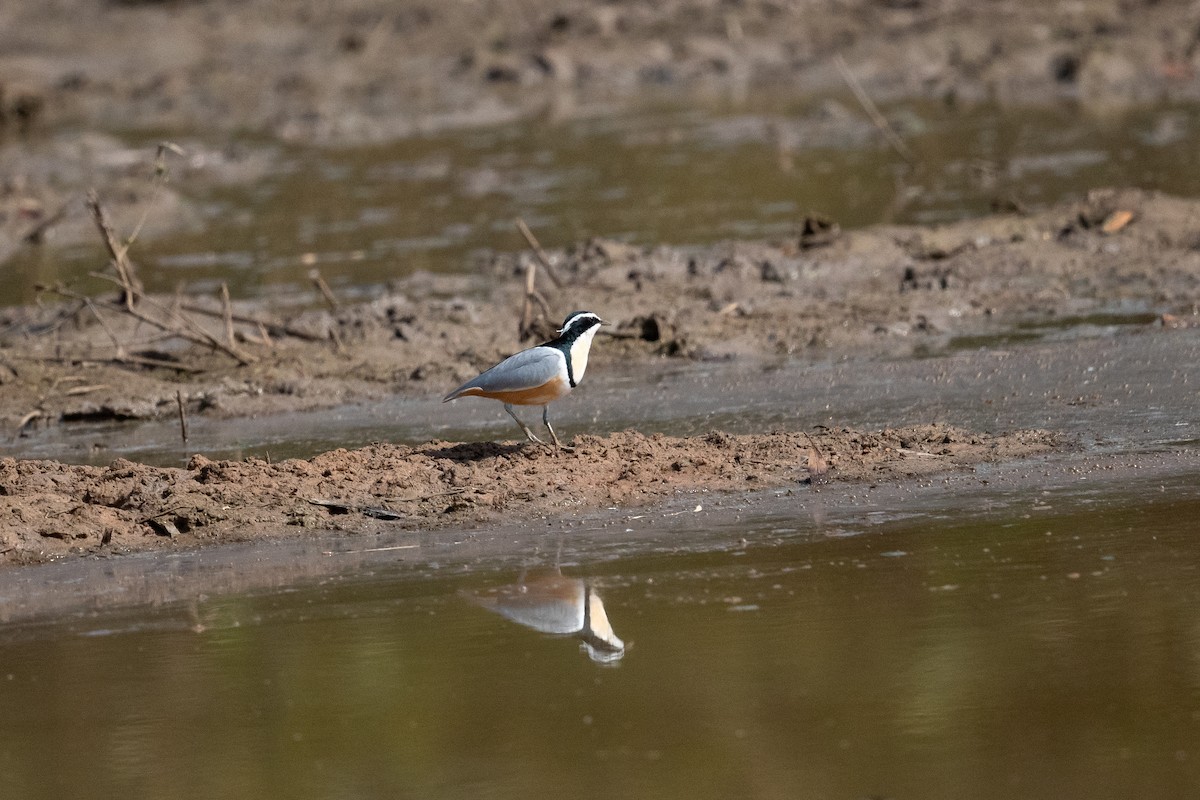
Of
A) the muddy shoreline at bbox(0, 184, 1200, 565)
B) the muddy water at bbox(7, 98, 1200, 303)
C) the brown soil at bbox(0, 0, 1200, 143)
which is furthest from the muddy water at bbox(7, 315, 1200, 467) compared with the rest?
the brown soil at bbox(0, 0, 1200, 143)

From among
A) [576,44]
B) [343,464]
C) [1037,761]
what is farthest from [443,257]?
[576,44]

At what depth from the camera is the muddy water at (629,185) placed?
17.5 metres

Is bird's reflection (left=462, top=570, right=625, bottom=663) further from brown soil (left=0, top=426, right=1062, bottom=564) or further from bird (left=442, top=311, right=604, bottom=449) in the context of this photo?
bird (left=442, top=311, right=604, bottom=449)

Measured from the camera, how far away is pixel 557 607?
736 centimetres

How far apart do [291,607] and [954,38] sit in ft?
79.7

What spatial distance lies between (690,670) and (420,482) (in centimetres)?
289

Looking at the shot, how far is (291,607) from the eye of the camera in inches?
302

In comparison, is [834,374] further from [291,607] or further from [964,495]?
[291,607]

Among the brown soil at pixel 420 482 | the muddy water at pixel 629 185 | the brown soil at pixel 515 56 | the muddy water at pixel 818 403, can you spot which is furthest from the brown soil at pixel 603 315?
the muddy water at pixel 629 185

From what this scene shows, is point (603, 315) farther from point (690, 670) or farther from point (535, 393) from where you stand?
point (690, 670)

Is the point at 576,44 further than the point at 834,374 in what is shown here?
Yes

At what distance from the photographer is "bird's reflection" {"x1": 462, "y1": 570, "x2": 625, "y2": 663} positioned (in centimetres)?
690

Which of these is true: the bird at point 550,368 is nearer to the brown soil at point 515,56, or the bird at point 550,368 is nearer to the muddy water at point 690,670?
the muddy water at point 690,670

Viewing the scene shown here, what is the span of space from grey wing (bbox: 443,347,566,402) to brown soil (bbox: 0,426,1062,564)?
0.48 meters
